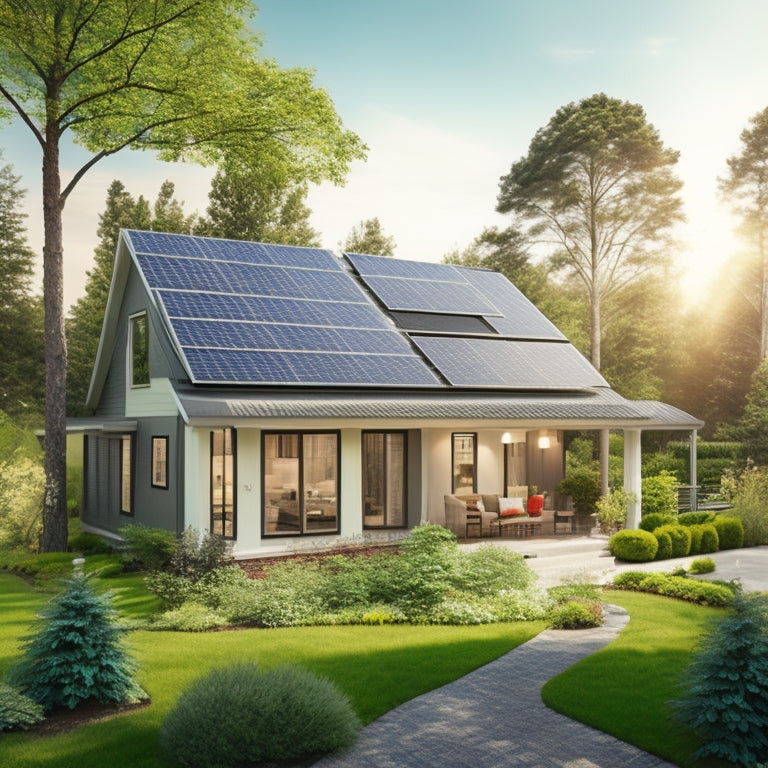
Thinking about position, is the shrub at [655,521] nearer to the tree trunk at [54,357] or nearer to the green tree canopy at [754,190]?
the tree trunk at [54,357]

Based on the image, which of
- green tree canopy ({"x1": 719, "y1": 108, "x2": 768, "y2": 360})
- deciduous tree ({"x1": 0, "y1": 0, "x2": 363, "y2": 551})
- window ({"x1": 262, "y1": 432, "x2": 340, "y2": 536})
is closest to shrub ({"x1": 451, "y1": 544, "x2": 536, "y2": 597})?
window ({"x1": 262, "y1": 432, "x2": 340, "y2": 536})

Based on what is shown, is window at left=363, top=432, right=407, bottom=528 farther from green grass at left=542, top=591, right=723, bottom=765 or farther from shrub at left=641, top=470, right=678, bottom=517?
shrub at left=641, top=470, right=678, bottom=517

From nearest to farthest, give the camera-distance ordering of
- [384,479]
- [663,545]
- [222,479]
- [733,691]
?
[733,691], [222,479], [384,479], [663,545]

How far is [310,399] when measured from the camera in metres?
15.5

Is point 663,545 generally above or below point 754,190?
below

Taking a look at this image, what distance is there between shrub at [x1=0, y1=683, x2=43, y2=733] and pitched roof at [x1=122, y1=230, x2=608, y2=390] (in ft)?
26.0

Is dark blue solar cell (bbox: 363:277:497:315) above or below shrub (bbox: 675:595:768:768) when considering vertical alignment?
above

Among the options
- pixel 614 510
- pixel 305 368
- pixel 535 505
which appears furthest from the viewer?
pixel 614 510

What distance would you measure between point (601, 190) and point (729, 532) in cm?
1894

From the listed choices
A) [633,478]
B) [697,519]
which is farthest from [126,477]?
[697,519]

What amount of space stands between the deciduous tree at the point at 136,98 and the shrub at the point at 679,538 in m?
12.3

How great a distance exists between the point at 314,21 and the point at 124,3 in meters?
7.87

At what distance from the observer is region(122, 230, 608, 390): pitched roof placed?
53.3 ft

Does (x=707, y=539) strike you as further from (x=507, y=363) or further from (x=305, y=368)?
(x=305, y=368)
